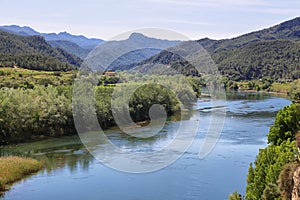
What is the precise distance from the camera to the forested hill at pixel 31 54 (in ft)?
230

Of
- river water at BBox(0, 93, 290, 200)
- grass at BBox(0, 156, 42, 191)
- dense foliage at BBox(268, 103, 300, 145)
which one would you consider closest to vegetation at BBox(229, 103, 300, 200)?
dense foliage at BBox(268, 103, 300, 145)

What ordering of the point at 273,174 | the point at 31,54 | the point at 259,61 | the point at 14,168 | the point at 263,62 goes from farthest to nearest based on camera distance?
the point at 259,61, the point at 263,62, the point at 31,54, the point at 14,168, the point at 273,174

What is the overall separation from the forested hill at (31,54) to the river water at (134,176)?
41.3 metres

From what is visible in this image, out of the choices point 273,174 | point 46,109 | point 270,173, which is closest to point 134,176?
point 270,173

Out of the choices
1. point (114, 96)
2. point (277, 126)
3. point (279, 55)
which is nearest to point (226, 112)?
point (114, 96)

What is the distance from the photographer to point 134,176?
2236cm

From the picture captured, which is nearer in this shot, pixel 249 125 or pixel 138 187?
pixel 138 187

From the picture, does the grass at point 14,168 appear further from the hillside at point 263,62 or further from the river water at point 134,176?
the hillside at point 263,62

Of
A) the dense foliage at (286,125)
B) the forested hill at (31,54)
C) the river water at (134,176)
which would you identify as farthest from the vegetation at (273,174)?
the forested hill at (31,54)

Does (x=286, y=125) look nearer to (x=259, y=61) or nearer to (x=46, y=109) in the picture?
(x=46, y=109)

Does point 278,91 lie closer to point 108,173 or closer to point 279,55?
point 279,55

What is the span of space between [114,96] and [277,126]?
2292cm

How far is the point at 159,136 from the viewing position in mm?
33719

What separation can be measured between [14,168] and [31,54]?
58382 mm
